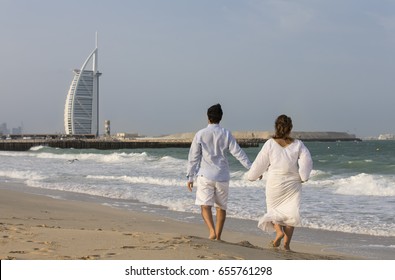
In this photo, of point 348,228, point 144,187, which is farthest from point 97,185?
point 348,228

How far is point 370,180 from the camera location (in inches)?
738

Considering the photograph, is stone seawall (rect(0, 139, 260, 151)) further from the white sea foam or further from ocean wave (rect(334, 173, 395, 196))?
ocean wave (rect(334, 173, 395, 196))

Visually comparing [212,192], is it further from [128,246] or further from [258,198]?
[258,198]

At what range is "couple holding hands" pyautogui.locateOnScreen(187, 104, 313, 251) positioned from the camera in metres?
5.67

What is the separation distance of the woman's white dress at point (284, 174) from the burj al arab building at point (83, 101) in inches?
6077

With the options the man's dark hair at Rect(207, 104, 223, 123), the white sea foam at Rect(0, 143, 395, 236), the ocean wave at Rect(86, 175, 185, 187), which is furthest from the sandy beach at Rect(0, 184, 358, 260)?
the ocean wave at Rect(86, 175, 185, 187)

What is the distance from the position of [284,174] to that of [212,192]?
0.82 m

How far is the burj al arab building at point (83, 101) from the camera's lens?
517ft

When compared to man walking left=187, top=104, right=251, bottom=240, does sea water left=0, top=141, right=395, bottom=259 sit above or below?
below

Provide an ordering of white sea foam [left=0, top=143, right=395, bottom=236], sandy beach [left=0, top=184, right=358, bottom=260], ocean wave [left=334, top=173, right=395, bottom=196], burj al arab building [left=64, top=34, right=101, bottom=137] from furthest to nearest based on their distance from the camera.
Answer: burj al arab building [left=64, top=34, right=101, bottom=137]
ocean wave [left=334, top=173, right=395, bottom=196]
white sea foam [left=0, top=143, right=395, bottom=236]
sandy beach [left=0, top=184, right=358, bottom=260]

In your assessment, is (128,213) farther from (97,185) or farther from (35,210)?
(97,185)

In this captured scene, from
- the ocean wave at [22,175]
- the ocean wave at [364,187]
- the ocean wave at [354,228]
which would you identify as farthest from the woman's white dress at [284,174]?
A: the ocean wave at [22,175]

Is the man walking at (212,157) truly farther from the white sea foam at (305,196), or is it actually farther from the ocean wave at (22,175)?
the ocean wave at (22,175)

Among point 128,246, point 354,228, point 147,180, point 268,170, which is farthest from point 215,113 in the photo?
point 147,180
